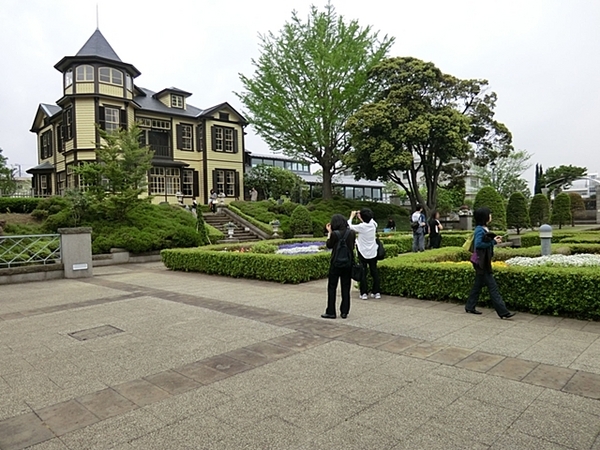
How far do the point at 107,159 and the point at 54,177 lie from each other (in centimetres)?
1491

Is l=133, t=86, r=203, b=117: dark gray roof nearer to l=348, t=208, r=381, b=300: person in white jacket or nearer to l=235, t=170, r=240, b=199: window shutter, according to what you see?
l=235, t=170, r=240, b=199: window shutter

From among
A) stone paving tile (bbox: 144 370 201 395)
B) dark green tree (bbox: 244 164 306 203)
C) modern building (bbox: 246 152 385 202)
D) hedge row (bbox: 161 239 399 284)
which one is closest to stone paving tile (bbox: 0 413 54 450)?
stone paving tile (bbox: 144 370 201 395)

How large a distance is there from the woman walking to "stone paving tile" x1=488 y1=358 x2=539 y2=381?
199cm

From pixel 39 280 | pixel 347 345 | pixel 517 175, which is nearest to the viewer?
pixel 347 345

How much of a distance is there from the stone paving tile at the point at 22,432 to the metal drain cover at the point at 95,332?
243cm

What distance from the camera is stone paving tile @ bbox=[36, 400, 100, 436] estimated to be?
3301 mm

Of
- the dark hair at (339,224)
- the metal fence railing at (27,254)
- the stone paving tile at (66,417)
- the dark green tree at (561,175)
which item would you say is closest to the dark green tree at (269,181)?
the metal fence railing at (27,254)

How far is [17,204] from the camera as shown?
821 inches

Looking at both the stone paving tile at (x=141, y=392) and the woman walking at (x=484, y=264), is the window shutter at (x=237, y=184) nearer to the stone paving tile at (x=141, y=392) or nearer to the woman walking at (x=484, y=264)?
the woman walking at (x=484, y=264)

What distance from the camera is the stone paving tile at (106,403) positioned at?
3.53 meters

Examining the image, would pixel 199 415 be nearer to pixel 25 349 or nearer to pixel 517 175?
pixel 25 349

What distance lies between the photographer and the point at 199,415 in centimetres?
343

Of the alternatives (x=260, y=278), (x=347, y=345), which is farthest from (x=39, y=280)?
(x=347, y=345)

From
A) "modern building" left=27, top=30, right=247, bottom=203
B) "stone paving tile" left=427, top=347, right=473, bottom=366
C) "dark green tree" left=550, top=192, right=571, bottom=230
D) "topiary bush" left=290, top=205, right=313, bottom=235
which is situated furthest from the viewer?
"dark green tree" left=550, top=192, right=571, bottom=230
